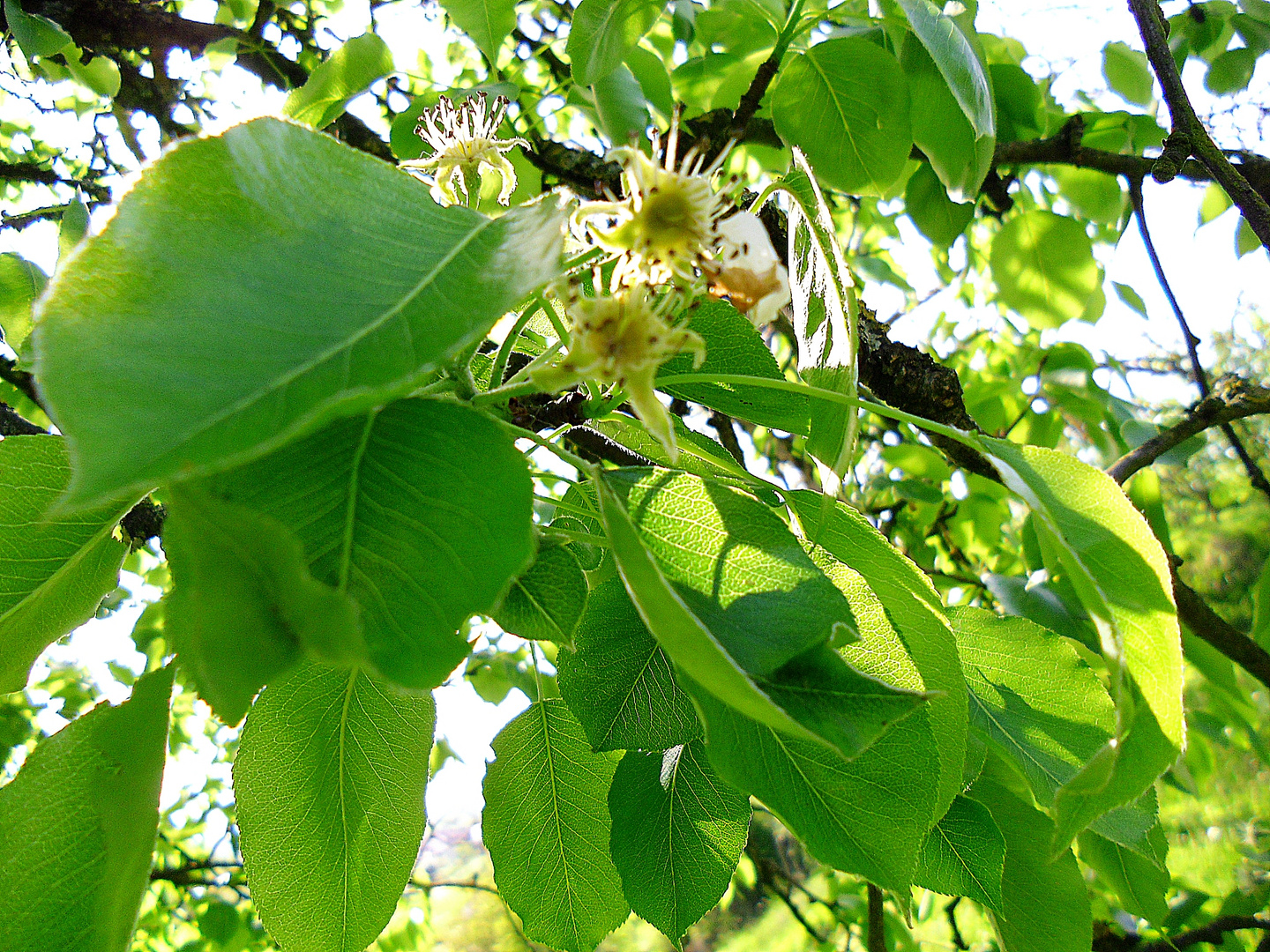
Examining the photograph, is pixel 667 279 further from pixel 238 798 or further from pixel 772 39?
pixel 772 39

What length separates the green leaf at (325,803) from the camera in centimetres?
48

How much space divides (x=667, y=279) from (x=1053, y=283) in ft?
3.16

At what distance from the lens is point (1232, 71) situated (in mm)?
1207

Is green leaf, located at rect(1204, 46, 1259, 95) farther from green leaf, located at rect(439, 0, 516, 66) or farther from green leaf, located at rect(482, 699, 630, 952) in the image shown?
green leaf, located at rect(482, 699, 630, 952)

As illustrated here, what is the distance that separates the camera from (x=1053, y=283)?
1.16 m

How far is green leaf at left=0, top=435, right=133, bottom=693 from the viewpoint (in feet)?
1.35

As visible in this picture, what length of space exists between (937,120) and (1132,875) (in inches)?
30.7

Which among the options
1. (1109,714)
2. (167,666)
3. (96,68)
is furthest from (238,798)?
(96,68)

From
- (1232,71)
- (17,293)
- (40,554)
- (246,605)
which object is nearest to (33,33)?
(17,293)

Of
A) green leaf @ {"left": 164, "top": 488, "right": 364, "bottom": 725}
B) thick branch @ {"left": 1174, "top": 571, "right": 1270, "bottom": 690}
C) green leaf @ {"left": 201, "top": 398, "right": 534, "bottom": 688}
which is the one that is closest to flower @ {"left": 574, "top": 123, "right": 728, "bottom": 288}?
green leaf @ {"left": 201, "top": 398, "right": 534, "bottom": 688}

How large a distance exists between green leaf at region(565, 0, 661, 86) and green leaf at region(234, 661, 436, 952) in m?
0.53

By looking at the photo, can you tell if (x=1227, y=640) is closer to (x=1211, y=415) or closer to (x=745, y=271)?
(x=1211, y=415)

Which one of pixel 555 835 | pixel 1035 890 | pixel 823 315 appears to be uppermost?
pixel 823 315

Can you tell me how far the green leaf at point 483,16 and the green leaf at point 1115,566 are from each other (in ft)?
2.38
